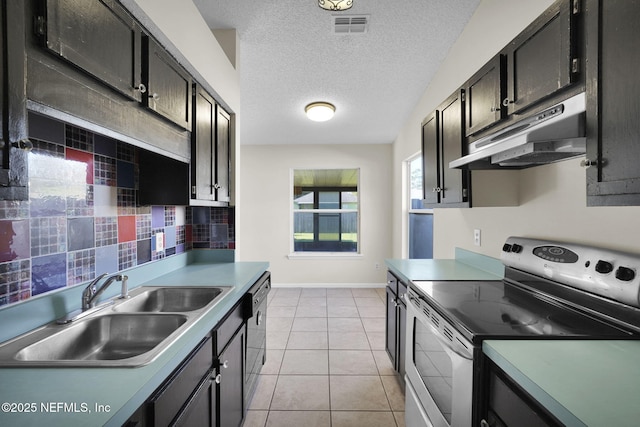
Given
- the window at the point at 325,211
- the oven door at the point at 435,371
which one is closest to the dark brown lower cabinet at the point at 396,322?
the oven door at the point at 435,371

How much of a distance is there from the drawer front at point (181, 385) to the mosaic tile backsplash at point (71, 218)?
26.2 inches

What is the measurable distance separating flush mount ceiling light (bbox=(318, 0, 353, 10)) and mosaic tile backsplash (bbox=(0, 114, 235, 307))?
1553 mm

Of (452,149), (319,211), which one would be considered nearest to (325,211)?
(319,211)

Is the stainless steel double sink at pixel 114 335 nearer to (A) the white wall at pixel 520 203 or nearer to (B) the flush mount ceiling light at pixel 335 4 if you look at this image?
(A) the white wall at pixel 520 203

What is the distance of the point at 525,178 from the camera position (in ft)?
5.91

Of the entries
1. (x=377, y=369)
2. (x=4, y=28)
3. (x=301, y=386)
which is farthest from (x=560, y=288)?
(x=4, y=28)

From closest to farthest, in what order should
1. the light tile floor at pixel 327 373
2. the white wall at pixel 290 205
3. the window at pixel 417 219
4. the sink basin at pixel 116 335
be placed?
the sink basin at pixel 116 335 → the light tile floor at pixel 327 373 → the window at pixel 417 219 → the white wall at pixel 290 205

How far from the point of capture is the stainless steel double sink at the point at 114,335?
36.8 inches

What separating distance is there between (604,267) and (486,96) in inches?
38.6

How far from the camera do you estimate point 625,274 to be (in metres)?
1.09

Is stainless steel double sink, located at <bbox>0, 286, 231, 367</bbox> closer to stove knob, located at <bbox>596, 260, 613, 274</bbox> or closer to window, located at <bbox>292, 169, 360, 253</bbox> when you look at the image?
stove knob, located at <bbox>596, 260, 613, 274</bbox>

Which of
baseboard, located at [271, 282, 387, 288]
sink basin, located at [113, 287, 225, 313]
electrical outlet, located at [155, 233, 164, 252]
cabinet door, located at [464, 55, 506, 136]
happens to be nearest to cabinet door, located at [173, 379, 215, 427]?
sink basin, located at [113, 287, 225, 313]

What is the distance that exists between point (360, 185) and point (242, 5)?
3429 mm

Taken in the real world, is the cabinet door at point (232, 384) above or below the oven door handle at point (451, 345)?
below
